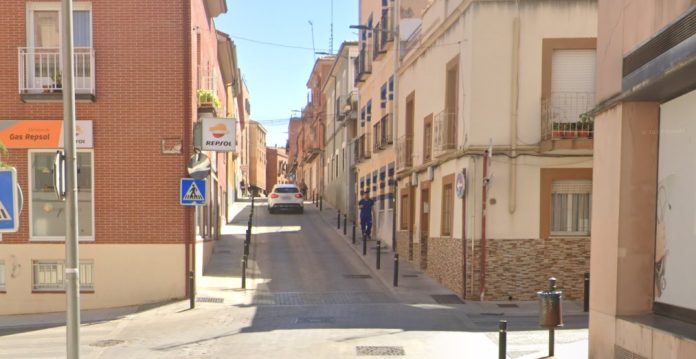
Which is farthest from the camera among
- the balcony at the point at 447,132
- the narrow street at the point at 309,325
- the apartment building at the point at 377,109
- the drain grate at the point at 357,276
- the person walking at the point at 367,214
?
the person walking at the point at 367,214

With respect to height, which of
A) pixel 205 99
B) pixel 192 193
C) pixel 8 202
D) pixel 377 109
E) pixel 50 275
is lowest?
pixel 50 275

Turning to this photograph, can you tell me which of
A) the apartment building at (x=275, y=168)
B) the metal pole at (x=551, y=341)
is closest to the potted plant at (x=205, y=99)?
the metal pole at (x=551, y=341)

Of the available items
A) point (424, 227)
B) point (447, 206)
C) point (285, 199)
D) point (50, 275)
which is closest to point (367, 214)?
point (424, 227)

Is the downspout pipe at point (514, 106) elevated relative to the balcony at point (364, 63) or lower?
lower

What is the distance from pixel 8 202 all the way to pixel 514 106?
10544 mm

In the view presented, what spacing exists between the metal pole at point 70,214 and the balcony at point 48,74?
7196 mm

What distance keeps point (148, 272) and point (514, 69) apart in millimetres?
9058

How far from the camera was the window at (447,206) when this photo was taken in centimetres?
1582

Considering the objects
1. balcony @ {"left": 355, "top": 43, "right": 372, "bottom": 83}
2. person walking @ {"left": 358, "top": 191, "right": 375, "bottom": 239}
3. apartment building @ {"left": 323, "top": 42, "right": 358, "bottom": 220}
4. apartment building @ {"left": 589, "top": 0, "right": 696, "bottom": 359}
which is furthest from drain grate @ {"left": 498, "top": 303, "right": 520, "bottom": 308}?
apartment building @ {"left": 323, "top": 42, "right": 358, "bottom": 220}

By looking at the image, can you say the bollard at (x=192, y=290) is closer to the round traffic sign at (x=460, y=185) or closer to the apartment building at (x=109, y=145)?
the apartment building at (x=109, y=145)

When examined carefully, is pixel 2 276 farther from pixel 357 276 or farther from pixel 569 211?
pixel 569 211

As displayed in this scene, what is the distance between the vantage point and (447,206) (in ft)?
53.7

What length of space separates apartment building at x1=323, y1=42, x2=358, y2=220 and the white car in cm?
255

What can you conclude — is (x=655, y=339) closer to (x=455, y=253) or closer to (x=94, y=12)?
(x=455, y=253)
